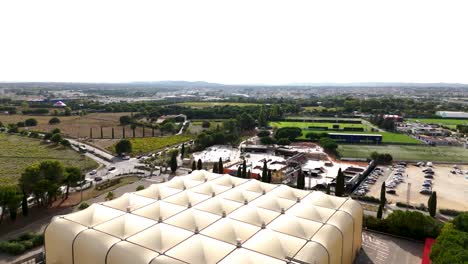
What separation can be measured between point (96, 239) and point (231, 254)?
916 cm

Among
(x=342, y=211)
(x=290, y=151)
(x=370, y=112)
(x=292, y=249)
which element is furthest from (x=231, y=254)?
(x=370, y=112)

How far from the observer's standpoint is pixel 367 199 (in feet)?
145

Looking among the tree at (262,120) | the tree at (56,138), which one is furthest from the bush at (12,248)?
the tree at (262,120)

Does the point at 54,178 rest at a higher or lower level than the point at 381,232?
higher

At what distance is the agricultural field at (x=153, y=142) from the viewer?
7062 centimetres

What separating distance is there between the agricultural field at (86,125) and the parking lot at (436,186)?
59754 mm

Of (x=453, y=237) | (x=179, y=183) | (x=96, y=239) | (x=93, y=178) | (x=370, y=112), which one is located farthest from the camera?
(x=370, y=112)

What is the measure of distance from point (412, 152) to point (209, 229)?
2580 inches

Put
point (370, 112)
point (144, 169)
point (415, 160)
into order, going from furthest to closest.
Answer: point (370, 112)
point (415, 160)
point (144, 169)

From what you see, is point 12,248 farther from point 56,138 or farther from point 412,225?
point 56,138

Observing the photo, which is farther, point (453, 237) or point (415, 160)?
point (415, 160)

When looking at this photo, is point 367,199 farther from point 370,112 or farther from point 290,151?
point 370,112

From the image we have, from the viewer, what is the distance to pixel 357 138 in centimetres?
8575

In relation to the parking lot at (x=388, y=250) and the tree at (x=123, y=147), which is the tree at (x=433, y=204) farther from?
the tree at (x=123, y=147)
